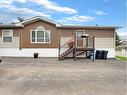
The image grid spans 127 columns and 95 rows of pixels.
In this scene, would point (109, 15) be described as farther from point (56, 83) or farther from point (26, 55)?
point (56, 83)

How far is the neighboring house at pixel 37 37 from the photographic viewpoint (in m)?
26.4

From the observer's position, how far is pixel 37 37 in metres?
26.4

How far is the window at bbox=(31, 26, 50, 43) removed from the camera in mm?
26391

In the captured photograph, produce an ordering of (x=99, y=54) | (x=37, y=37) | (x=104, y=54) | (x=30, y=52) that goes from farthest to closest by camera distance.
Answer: (x=30, y=52)
(x=37, y=37)
(x=99, y=54)
(x=104, y=54)

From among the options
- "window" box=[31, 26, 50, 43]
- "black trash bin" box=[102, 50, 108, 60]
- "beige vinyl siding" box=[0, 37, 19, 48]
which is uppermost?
"window" box=[31, 26, 50, 43]

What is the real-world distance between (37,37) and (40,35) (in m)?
0.37

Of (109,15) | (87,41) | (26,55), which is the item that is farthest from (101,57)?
(109,15)

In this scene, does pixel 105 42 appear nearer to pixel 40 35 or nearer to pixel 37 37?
Result: pixel 40 35

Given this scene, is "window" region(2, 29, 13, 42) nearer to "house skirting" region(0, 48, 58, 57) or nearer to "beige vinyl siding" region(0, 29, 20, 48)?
"beige vinyl siding" region(0, 29, 20, 48)

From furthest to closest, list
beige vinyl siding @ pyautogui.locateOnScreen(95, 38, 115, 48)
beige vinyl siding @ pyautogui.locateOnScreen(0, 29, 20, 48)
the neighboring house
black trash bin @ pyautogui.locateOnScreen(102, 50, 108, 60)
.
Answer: beige vinyl siding @ pyautogui.locateOnScreen(95, 38, 115, 48) → beige vinyl siding @ pyautogui.locateOnScreen(0, 29, 20, 48) → the neighboring house → black trash bin @ pyautogui.locateOnScreen(102, 50, 108, 60)

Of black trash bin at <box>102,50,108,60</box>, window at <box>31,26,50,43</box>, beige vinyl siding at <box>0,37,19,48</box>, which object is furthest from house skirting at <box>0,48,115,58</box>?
black trash bin at <box>102,50,108,60</box>

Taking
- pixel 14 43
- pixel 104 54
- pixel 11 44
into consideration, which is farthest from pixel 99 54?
pixel 11 44

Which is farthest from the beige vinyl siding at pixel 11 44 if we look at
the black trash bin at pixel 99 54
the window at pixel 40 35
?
the black trash bin at pixel 99 54

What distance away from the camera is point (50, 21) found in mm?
26156
